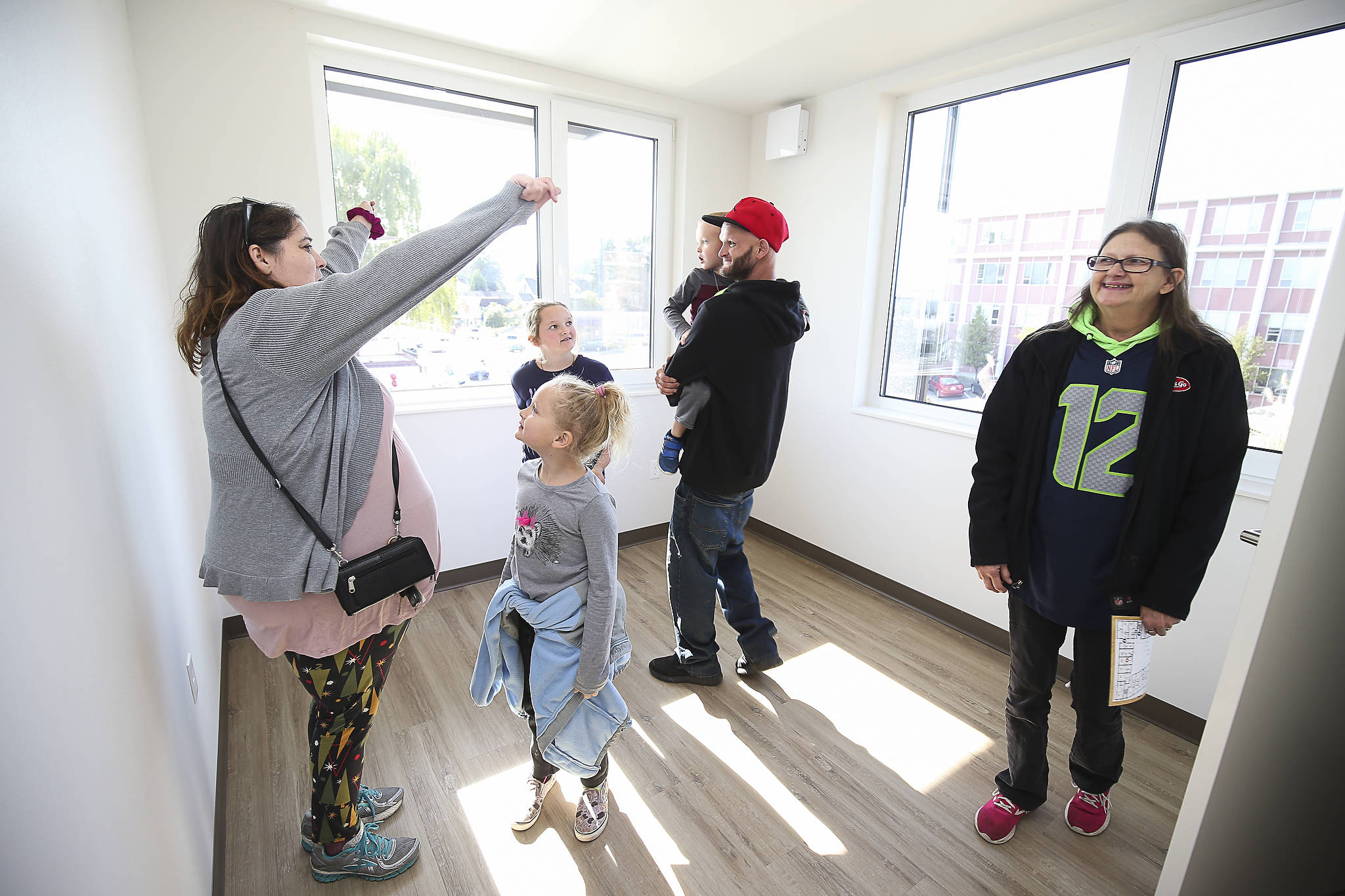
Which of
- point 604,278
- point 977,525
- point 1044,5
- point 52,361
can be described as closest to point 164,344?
point 52,361

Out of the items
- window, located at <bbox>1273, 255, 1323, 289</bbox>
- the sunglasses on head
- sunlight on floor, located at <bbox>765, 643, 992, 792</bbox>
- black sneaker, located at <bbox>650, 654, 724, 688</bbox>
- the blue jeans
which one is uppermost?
window, located at <bbox>1273, 255, 1323, 289</bbox>

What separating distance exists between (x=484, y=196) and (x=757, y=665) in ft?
8.70

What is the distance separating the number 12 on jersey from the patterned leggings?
5.52 feet

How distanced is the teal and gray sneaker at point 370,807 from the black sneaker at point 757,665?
1309 mm

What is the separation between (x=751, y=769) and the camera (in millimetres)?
2031

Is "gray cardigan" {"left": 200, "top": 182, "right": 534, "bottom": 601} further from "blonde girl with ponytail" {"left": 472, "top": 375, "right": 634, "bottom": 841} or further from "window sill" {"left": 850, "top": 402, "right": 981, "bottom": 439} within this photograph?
"window sill" {"left": 850, "top": 402, "right": 981, "bottom": 439}

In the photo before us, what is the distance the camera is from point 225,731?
6.85 ft

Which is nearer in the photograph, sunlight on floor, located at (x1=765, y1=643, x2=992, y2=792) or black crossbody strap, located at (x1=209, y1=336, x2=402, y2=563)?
black crossbody strap, located at (x1=209, y1=336, x2=402, y2=563)

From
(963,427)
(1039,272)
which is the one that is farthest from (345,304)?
(1039,272)

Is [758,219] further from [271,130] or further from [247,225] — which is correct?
[271,130]

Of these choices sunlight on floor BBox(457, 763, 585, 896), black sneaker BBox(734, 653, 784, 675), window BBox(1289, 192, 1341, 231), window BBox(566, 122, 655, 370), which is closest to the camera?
sunlight on floor BBox(457, 763, 585, 896)

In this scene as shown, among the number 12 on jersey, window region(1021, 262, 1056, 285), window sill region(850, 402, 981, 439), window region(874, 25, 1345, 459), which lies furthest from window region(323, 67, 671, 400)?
the number 12 on jersey

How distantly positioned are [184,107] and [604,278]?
194 cm

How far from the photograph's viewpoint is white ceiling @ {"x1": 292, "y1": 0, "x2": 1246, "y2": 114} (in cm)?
227
